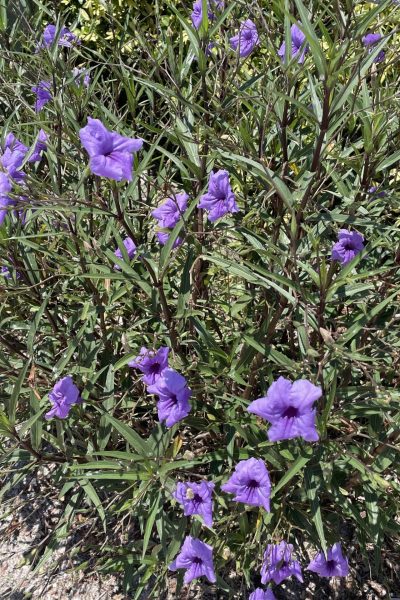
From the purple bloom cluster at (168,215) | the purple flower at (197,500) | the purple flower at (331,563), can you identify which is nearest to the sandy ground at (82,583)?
the purple flower at (331,563)

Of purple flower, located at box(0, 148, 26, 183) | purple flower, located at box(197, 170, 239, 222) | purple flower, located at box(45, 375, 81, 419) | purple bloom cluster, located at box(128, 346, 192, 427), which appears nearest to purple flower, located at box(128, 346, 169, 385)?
purple bloom cluster, located at box(128, 346, 192, 427)

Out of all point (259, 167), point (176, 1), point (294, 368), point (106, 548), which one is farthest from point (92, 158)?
point (176, 1)

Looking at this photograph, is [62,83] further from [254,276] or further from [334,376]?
[334,376]

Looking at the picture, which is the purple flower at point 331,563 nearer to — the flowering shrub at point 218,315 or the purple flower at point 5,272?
the flowering shrub at point 218,315

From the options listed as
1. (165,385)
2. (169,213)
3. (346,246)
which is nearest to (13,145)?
(169,213)

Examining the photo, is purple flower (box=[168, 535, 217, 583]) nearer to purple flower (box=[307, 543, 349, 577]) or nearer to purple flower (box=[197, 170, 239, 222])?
purple flower (box=[307, 543, 349, 577])

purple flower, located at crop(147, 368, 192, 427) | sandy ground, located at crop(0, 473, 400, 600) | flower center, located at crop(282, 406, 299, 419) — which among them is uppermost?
flower center, located at crop(282, 406, 299, 419)
